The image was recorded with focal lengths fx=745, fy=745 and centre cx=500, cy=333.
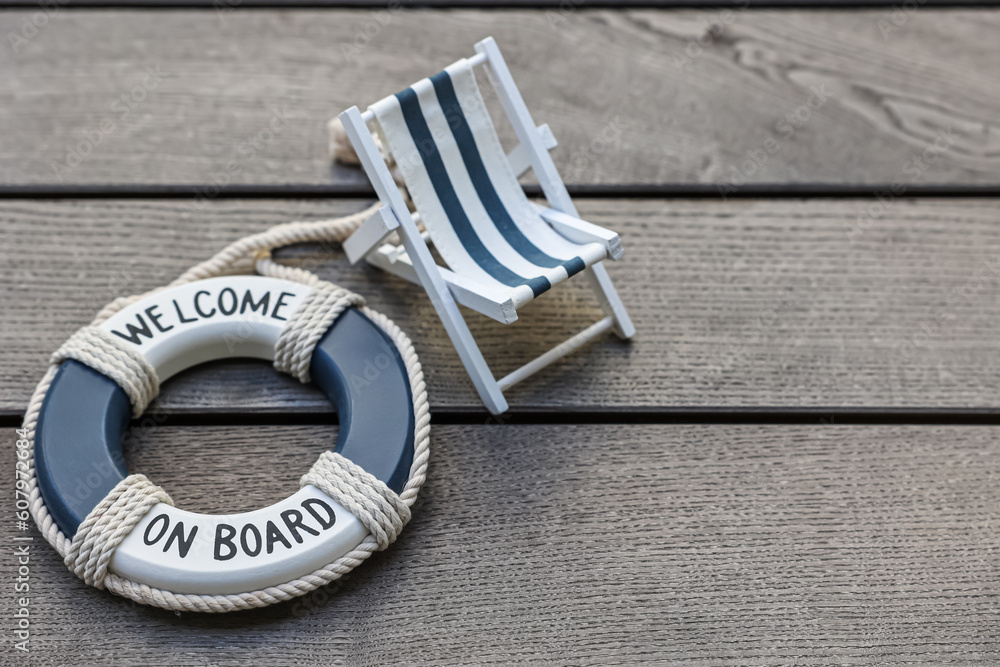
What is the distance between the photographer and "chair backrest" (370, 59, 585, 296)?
113 centimetres

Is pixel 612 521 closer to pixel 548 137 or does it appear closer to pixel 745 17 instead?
pixel 548 137

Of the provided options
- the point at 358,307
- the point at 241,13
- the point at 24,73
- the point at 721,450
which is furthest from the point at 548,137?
the point at 24,73

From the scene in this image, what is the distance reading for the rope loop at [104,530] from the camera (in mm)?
930

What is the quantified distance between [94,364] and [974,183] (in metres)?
1.58

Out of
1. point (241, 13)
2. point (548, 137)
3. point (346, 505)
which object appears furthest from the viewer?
point (241, 13)

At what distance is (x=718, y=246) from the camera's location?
1351mm

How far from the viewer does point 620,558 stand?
105 centimetres

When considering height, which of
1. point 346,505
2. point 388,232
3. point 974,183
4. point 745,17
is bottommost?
point 346,505

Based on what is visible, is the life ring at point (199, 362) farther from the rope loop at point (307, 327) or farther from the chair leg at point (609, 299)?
the chair leg at point (609, 299)

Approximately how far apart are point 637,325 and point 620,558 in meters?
0.40

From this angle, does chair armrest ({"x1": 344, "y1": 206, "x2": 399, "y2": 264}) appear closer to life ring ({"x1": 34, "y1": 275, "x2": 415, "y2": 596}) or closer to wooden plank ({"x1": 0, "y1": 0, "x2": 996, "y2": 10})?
life ring ({"x1": 34, "y1": 275, "x2": 415, "y2": 596})

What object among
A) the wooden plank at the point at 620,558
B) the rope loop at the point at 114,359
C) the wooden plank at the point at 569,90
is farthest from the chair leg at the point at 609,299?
the rope loop at the point at 114,359

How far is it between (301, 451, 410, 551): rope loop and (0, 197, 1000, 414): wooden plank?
0.58ft

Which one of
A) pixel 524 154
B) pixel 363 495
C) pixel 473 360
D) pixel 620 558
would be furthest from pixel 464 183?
pixel 620 558
